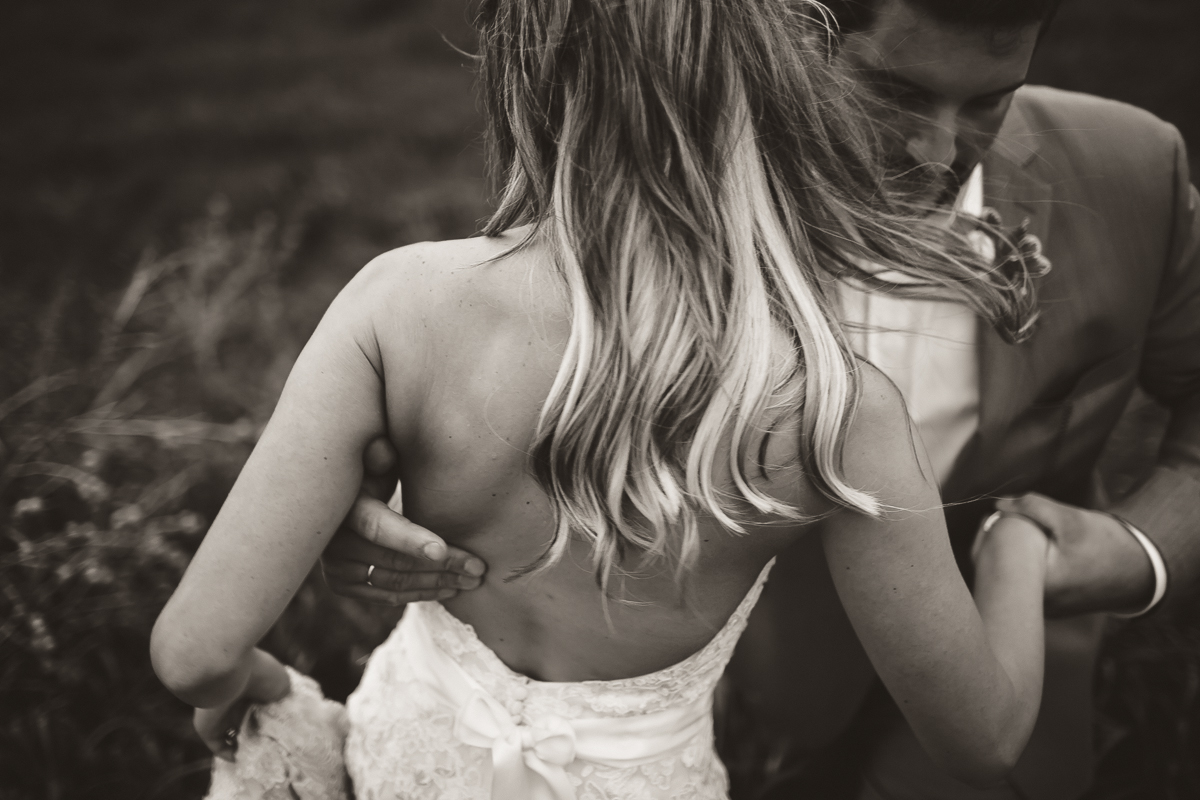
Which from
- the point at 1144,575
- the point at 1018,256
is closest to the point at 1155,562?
the point at 1144,575

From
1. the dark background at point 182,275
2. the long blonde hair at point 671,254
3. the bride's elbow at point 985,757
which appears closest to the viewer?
the long blonde hair at point 671,254

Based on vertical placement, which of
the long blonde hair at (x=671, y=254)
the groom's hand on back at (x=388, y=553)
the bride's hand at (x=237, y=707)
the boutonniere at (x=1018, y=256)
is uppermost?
the long blonde hair at (x=671, y=254)

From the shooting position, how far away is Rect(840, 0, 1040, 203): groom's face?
1.54 metres

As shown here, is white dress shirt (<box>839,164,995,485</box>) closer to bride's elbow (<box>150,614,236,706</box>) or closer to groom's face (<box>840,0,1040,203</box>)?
groom's face (<box>840,0,1040,203</box>)

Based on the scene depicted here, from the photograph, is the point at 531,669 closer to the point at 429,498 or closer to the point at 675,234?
the point at 429,498

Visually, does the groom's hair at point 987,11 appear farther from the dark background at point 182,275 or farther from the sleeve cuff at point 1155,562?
the sleeve cuff at point 1155,562

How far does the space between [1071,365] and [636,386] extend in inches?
48.8

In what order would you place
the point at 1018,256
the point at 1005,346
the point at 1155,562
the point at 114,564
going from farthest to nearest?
1. the point at 114,564
2. the point at 1155,562
3. the point at 1005,346
4. the point at 1018,256

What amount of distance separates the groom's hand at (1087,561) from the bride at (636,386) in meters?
0.47

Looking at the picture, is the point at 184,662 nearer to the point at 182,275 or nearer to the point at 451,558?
the point at 451,558

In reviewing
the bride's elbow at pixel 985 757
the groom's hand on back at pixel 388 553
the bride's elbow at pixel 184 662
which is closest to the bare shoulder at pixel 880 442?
the bride's elbow at pixel 985 757

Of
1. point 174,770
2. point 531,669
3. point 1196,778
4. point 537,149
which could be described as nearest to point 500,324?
point 537,149

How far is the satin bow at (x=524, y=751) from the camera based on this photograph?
145 centimetres

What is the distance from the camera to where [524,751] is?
4.80 ft
